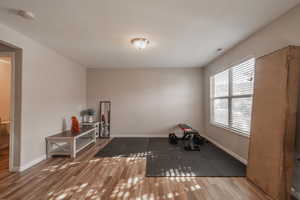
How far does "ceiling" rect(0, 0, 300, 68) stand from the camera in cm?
194

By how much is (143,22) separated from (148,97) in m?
3.36

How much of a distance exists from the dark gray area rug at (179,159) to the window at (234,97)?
2.42 ft

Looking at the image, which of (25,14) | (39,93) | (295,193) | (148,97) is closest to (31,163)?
(39,93)

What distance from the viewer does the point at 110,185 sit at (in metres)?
2.27

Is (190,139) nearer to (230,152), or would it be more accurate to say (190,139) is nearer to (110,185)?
(230,152)

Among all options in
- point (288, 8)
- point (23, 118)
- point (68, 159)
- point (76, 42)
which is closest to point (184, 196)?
point (68, 159)

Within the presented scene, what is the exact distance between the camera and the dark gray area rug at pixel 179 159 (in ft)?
8.71

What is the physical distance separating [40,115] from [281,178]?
422 cm

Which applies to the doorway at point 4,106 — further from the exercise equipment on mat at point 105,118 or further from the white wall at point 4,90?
A: the exercise equipment on mat at point 105,118

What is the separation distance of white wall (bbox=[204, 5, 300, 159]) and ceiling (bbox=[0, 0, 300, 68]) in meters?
0.13

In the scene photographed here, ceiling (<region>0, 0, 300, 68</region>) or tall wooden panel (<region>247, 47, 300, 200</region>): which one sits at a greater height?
ceiling (<region>0, 0, 300, 68</region>)

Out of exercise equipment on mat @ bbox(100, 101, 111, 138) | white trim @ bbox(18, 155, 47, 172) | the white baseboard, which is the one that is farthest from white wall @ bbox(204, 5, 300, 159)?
white trim @ bbox(18, 155, 47, 172)

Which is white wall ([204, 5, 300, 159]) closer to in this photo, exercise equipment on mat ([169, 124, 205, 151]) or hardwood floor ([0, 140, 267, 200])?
exercise equipment on mat ([169, 124, 205, 151])

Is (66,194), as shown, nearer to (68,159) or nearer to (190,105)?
(68,159)
